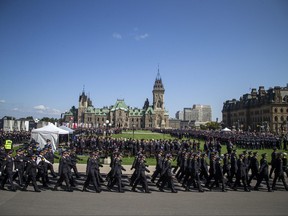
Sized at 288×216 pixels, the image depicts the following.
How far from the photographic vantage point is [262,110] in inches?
3378

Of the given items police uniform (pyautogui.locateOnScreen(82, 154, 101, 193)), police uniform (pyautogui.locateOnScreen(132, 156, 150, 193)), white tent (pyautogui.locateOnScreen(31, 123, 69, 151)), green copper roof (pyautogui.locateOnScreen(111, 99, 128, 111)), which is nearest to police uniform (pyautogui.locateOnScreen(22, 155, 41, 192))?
police uniform (pyautogui.locateOnScreen(82, 154, 101, 193))

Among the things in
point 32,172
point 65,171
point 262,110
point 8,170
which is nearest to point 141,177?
point 65,171

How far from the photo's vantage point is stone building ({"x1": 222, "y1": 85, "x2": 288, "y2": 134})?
78250mm

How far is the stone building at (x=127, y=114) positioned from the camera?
5600 inches

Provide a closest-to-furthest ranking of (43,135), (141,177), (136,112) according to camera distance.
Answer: (141,177) < (43,135) < (136,112)

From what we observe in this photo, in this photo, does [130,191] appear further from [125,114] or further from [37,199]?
[125,114]

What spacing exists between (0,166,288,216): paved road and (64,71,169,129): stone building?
415 ft

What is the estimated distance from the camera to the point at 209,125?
125688 mm

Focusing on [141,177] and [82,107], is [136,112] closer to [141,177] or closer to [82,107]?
[82,107]

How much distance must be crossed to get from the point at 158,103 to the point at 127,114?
18303mm

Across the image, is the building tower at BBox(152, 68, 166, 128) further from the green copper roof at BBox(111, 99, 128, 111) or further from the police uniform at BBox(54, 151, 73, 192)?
the police uniform at BBox(54, 151, 73, 192)

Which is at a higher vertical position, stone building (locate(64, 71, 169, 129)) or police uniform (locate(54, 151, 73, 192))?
stone building (locate(64, 71, 169, 129))

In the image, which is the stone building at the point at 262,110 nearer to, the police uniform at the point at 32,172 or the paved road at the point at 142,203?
the paved road at the point at 142,203

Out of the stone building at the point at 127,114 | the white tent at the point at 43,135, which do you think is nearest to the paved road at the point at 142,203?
→ the white tent at the point at 43,135
